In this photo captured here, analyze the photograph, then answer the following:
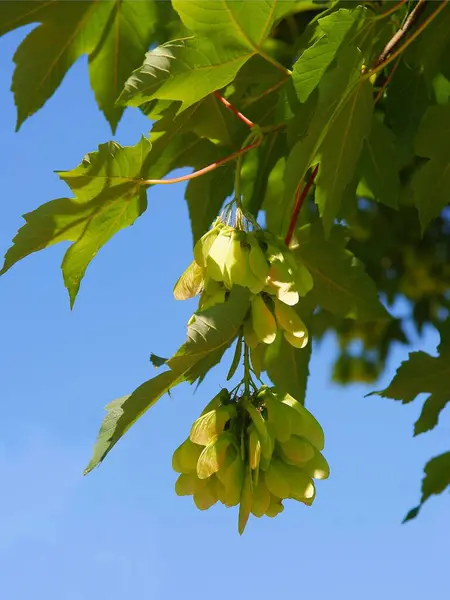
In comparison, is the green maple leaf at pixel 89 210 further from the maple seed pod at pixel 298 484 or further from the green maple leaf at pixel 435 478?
the green maple leaf at pixel 435 478

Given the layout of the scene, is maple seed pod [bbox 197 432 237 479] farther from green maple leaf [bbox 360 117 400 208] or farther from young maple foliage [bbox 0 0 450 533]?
green maple leaf [bbox 360 117 400 208]

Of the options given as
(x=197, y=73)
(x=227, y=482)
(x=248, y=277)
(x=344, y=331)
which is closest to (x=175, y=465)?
(x=227, y=482)

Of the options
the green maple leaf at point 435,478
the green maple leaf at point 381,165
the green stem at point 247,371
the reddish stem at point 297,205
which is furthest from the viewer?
the green maple leaf at point 435,478

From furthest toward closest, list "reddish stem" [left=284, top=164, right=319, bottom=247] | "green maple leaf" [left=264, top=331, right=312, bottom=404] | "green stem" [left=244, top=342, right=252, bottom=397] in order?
"green maple leaf" [left=264, top=331, right=312, bottom=404] < "reddish stem" [left=284, top=164, right=319, bottom=247] < "green stem" [left=244, top=342, right=252, bottom=397]

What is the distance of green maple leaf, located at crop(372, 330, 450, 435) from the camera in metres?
1.78

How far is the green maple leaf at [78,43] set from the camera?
1633 millimetres

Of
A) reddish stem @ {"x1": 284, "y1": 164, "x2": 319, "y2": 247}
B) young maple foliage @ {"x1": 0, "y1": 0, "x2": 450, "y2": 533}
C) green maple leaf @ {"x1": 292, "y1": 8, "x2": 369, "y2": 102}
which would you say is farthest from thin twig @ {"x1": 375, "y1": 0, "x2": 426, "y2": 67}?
reddish stem @ {"x1": 284, "y1": 164, "x2": 319, "y2": 247}

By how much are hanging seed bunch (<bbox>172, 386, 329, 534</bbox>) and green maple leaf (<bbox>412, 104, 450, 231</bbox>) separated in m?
0.52

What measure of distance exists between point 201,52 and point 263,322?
1.41 feet

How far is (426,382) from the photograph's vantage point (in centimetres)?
179

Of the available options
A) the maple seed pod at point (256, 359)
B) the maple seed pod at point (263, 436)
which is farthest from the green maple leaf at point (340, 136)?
the maple seed pod at point (263, 436)

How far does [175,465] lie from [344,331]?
8.59ft

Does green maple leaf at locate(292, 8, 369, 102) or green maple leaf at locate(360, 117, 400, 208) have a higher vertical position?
green maple leaf at locate(360, 117, 400, 208)

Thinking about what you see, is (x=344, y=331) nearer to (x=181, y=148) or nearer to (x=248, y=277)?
(x=181, y=148)
